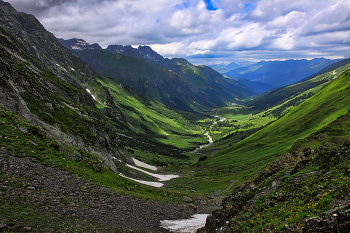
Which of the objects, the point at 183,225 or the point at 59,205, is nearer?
the point at 59,205

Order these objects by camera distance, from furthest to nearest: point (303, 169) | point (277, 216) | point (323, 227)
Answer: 1. point (303, 169)
2. point (277, 216)
3. point (323, 227)

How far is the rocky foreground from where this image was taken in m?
18.2

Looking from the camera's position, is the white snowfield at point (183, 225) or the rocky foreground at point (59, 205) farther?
the white snowfield at point (183, 225)

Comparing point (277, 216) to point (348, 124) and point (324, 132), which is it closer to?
point (324, 132)

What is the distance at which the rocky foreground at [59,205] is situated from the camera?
18.2 meters

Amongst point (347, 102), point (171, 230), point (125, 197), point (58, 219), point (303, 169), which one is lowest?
point (171, 230)

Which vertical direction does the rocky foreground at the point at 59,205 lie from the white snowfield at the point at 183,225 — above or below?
above

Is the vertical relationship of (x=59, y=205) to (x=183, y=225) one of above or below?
above

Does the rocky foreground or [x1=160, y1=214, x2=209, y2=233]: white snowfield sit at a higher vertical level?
the rocky foreground

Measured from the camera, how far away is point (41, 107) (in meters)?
59.1

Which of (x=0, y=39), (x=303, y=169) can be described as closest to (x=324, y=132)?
(x=303, y=169)

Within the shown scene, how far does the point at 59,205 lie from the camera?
74.6 ft

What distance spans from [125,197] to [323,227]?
28.6m

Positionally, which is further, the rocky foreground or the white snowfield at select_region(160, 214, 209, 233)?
the white snowfield at select_region(160, 214, 209, 233)
